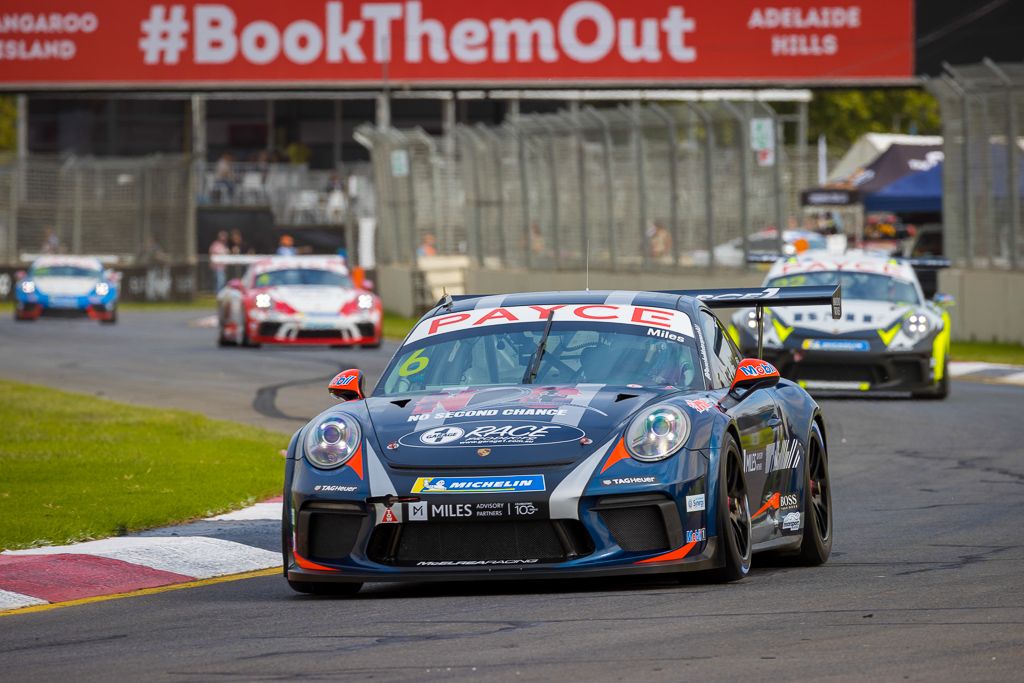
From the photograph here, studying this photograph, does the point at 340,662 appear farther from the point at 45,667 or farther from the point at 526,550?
the point at 526,550

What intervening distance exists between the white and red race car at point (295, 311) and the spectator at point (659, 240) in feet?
16.5

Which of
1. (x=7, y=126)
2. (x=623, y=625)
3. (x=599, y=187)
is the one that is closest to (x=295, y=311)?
(x=599, y=187)

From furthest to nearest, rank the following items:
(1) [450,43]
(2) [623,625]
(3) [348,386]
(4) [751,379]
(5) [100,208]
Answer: (1) [450,43] → (5) [100,208] → (3) [348,386] → (4) [751,379] → (2) [623,625]

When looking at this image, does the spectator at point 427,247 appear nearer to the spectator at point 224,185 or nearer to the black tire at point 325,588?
the spectator at point 224,185

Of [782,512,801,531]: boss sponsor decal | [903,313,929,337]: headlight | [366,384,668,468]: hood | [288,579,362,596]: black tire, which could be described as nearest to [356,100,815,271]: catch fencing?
[903,313,929,337]: headlight

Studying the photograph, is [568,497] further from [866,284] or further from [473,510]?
[866,284]

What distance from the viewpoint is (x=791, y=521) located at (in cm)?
902

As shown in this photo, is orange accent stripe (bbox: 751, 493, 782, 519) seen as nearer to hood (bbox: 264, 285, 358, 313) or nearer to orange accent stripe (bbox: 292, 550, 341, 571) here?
orange accent stripe (bbox: 292, 550, 341, 571)

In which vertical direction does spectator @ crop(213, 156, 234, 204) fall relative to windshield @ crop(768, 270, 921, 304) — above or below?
above

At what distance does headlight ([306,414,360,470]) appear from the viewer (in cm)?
812

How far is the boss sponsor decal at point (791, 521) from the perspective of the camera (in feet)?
29.4

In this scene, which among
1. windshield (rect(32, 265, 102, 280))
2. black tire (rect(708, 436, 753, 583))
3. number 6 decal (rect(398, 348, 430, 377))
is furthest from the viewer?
windshield (rect(32, 265, 102, 280))

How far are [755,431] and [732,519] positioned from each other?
→ 2.23 feet

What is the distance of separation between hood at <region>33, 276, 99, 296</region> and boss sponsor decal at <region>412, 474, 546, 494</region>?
29.7 m
